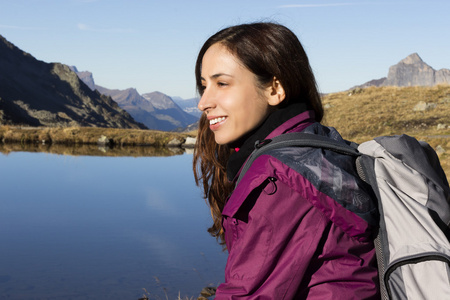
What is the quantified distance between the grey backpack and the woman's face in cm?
34

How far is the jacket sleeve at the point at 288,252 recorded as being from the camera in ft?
5.56

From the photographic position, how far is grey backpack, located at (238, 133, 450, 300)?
169cm

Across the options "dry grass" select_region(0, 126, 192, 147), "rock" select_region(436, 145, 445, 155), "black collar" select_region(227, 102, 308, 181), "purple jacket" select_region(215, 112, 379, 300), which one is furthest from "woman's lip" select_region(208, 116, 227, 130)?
"dry grass" select_region(0, 126, 192, 147)

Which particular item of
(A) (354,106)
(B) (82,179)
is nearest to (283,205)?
(B) (82,179)

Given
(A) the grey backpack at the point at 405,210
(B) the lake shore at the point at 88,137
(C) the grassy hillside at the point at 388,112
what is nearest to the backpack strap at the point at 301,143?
(A) the grey backpack at the point at 405,210

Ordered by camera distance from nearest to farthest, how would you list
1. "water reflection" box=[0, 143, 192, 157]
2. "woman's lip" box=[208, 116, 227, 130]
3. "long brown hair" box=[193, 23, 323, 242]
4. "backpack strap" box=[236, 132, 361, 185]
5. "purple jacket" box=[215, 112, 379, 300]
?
"purple jacket" box=[215, 112, 379, 300] → "backpack strap" box=[236, 132, 361, 185] → "long brown hair" box=[193, 23, 323, 242] → "woman's lip" box=[208, 116, 227, 130] → "water reflection" box=[0, 143, 192, 157]

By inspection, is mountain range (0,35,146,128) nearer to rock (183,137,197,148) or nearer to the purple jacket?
rock (183,137,197,148)

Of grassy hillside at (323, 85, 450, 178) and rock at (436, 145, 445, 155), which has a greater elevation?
grassy hillside at (323, 85, 450, 178)

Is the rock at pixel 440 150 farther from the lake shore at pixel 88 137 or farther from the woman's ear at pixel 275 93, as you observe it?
the lake shore at pixel 88 137

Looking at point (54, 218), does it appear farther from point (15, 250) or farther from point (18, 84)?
point (18, 84)

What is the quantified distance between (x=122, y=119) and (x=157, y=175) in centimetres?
10931

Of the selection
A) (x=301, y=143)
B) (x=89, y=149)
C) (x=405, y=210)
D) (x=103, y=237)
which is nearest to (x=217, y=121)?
(x=301, y=143)

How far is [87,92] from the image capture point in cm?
13888

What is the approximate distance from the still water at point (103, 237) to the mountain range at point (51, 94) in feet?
287
